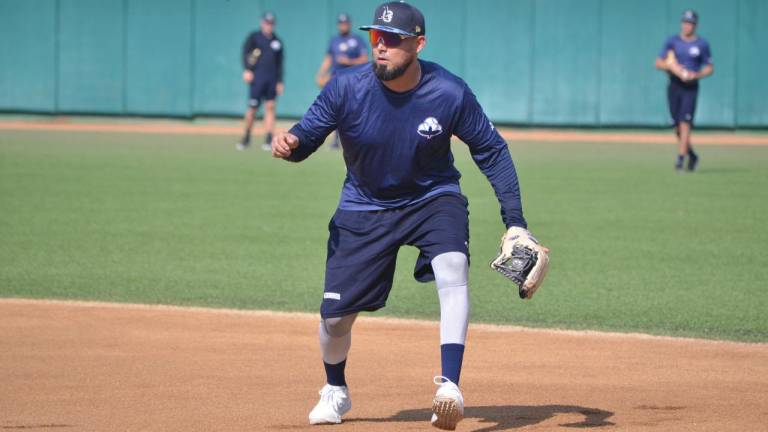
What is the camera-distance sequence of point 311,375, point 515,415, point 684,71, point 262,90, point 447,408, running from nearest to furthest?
point 447,408 → point 515,415 → point 311,375 → point 684,71 → point 262,90

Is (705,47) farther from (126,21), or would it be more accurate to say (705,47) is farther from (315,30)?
(126,21)

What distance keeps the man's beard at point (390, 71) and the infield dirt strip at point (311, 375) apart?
1638 mm

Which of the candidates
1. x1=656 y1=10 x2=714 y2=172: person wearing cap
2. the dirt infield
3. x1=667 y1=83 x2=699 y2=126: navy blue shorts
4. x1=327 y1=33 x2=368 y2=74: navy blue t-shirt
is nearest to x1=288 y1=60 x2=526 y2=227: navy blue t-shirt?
x1=656 y1=10 x2=714 y2=172: person wearing cap

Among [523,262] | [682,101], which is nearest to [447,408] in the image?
[523,262]

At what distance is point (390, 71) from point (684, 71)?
46.0 ft

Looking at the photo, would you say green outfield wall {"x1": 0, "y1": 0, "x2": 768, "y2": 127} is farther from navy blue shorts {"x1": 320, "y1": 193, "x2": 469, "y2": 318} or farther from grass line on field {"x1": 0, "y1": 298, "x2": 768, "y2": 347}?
navy blue shorts {"x1": 320, "y1": 193, "x2": 469, "y2": 318}

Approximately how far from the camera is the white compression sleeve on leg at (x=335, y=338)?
237 inches

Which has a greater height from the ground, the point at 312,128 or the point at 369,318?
the point at 312,128

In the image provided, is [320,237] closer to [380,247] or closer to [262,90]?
[380,247]

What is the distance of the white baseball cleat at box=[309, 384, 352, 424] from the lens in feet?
19.8

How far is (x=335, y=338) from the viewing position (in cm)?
612

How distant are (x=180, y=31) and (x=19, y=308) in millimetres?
20634

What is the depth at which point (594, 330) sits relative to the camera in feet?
28.8

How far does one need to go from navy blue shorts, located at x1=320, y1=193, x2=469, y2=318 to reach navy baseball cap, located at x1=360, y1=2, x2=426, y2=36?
31.4 inches
